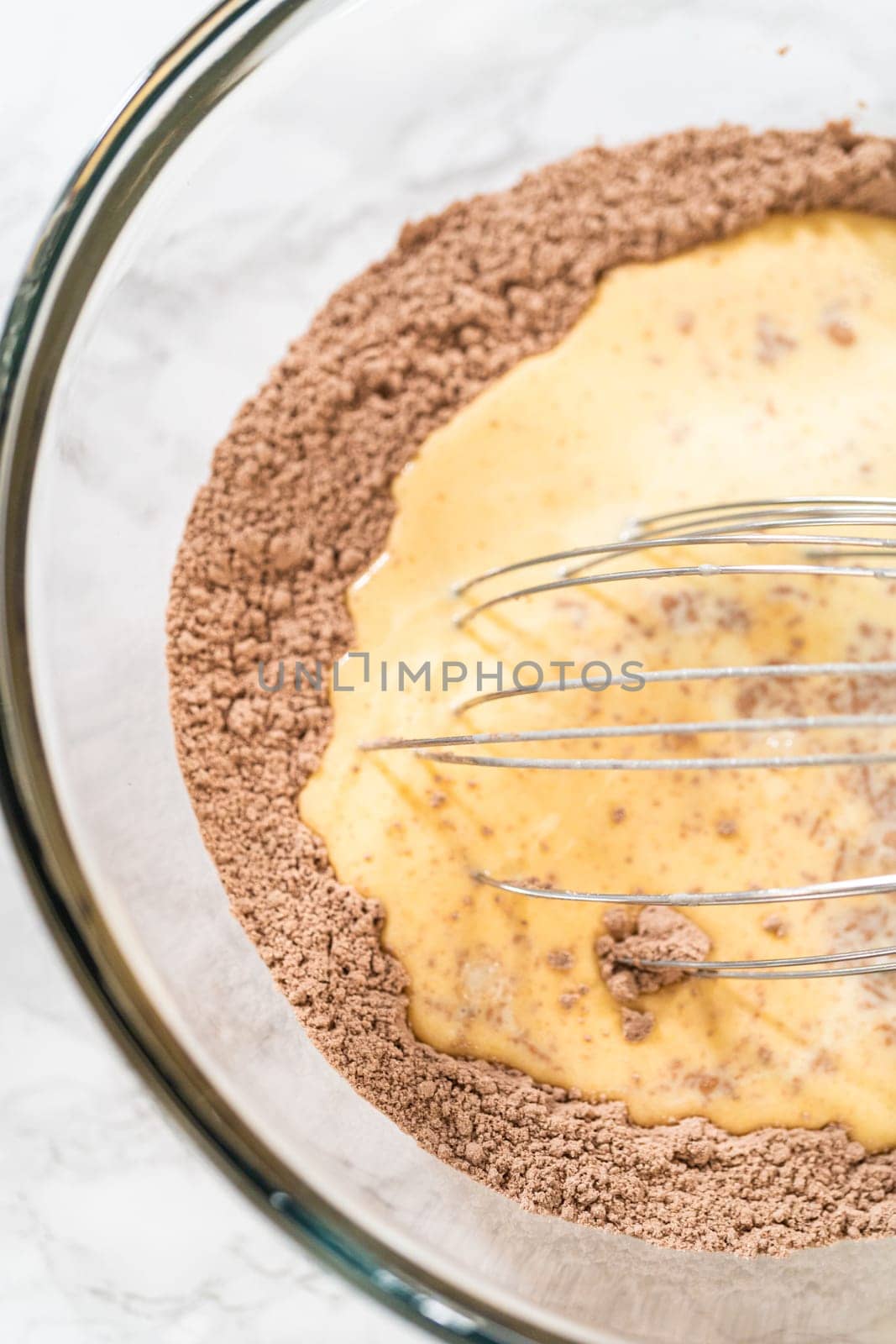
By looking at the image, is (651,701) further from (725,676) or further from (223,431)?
(223,431)

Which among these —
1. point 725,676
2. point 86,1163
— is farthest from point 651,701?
point 86,1163

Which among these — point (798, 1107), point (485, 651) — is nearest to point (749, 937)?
point (798, 1107)

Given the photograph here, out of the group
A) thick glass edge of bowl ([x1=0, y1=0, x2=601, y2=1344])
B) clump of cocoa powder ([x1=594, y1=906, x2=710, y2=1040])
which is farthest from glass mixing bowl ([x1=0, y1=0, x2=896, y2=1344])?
clump of cocoa powder ([x1=594, y1=906, x2=710, y2=1040])

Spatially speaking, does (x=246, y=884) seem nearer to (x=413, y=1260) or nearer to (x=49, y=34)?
(x=413, y=1260)

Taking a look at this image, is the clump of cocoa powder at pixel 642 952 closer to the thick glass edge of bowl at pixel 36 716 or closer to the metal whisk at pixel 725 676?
the metal whisk at pixel 725 676

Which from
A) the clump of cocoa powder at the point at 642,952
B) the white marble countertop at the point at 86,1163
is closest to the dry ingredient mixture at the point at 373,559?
Answer: the clump of cocoa powder at the point at 642,952

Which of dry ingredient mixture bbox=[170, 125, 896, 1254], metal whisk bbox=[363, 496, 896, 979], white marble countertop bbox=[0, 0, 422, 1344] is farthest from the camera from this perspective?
white marble countertop bbox=[0, 0, 422, 1344]

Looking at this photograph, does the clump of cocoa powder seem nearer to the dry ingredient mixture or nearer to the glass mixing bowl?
the dry ingredient mixture
